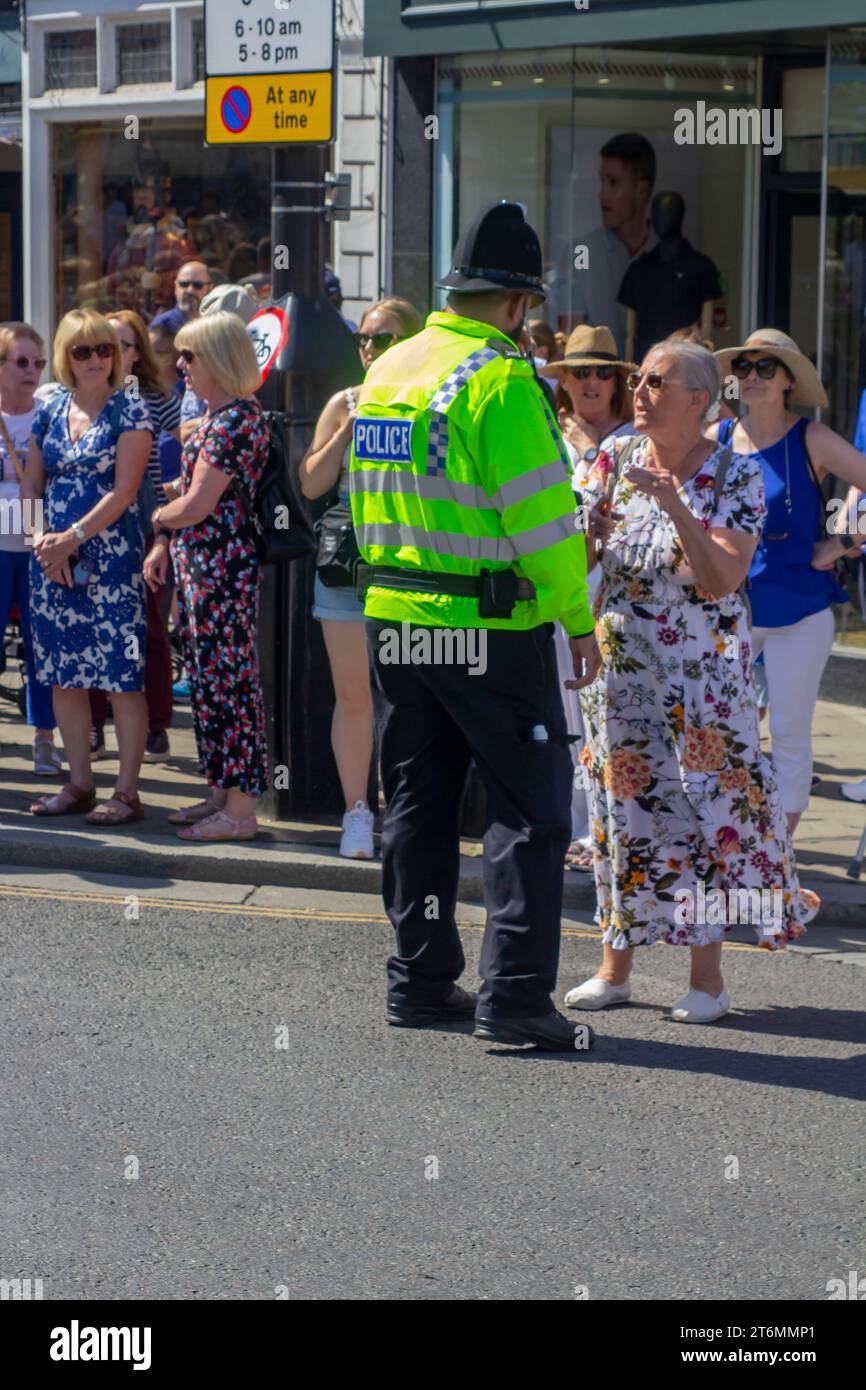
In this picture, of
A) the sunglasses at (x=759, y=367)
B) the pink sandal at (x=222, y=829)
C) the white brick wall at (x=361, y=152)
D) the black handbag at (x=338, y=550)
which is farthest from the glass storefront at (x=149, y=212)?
the sunglasses at (x=759, y=367)

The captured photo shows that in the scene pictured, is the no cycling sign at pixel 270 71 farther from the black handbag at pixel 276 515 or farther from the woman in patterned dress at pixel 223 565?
the black handbag at pixel 276 515

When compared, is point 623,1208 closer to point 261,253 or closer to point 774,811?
point 774,811

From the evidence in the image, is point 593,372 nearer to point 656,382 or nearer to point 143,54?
point 656,382

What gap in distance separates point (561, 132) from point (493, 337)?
817cm

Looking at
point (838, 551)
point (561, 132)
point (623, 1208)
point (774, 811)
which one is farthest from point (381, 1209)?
point (561, 132)

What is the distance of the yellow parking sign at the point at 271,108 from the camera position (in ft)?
26.3

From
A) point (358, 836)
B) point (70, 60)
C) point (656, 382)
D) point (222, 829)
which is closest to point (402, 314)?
point (358, 836)

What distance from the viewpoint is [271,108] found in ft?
26.7

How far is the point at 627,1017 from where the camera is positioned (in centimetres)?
625

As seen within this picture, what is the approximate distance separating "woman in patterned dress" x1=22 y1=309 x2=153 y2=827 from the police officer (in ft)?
8.52

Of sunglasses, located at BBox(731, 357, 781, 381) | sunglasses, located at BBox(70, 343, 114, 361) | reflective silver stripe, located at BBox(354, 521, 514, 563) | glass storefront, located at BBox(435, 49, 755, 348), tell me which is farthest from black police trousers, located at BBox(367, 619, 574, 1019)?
glass storefront, located at BBox(435, 49, 755, 348)

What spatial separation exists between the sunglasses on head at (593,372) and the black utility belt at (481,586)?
1.97m
